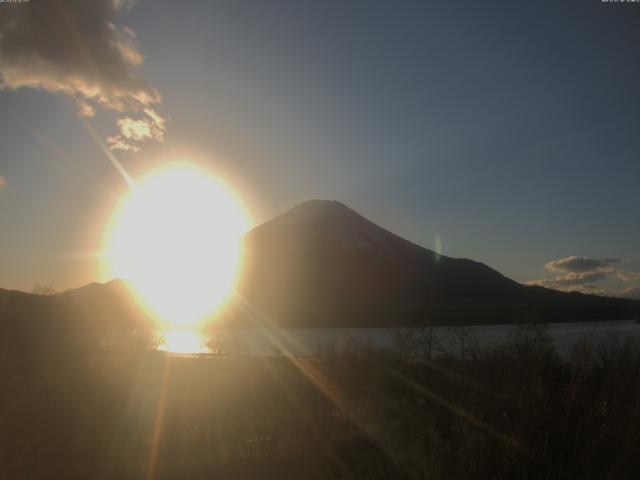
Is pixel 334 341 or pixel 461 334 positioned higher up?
pixel 461 334

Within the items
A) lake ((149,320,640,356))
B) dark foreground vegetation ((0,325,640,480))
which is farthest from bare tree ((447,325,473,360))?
dark foreground vegetation ((0,325,640,480))

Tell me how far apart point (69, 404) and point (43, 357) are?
10.0m

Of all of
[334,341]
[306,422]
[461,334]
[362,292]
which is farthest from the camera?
[362,292]

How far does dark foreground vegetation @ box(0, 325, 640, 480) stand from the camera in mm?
4836

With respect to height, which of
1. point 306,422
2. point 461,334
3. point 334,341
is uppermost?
point 461,334

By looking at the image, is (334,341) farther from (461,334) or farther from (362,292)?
(362,292)

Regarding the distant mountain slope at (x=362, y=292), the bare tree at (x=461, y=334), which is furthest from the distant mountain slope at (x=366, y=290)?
the bare tree at (x=461, y=334)

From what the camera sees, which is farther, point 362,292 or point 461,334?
point 362,292

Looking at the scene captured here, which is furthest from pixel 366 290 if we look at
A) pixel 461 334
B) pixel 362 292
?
pixel 461 334

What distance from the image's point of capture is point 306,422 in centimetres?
1184

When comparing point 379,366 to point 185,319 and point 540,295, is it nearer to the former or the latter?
point 185,319

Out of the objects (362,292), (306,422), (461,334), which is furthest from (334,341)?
(362,292)

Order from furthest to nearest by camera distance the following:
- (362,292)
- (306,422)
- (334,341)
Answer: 1. (362,292)
2. (334,341)
3. (306,422)

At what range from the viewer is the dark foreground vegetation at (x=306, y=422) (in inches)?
190
